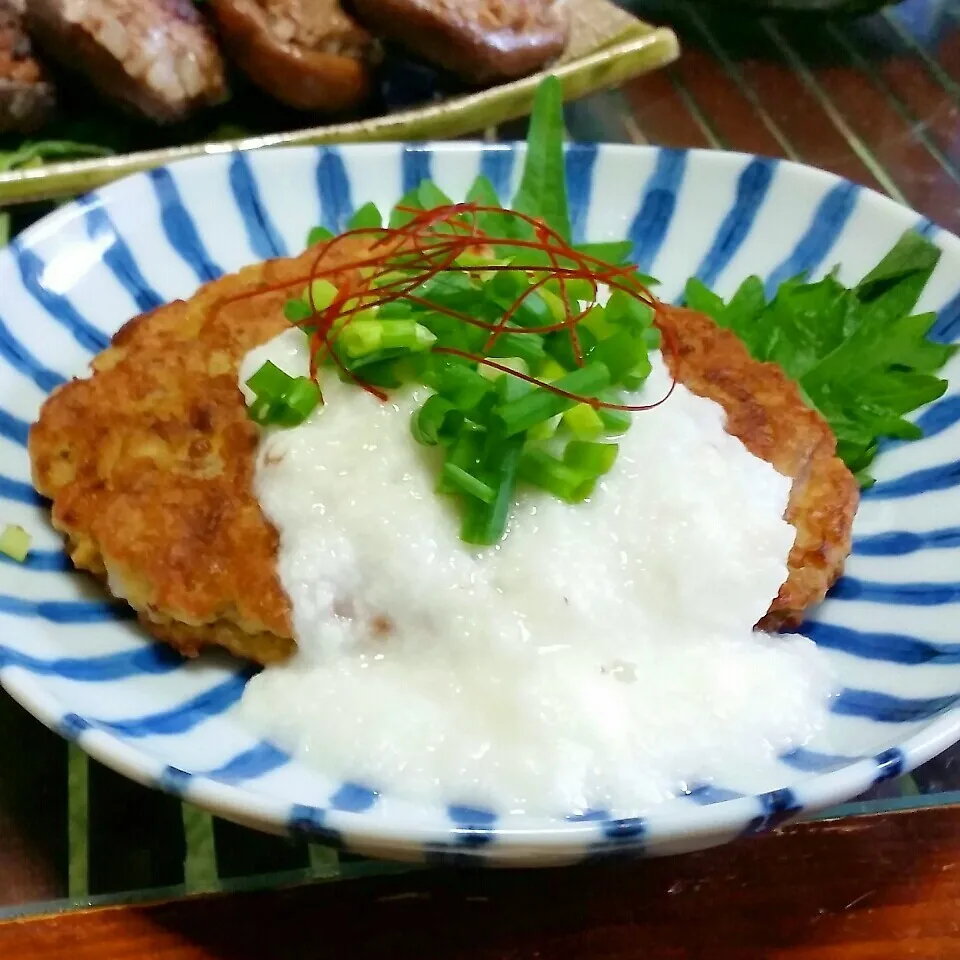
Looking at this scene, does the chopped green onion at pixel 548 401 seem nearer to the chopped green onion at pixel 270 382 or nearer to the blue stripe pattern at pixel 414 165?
the chopped green onion at pixel 270 382

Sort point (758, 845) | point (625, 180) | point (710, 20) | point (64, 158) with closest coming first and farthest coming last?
point (758, 845)
point (625, 180)
point (64, 158)
point (710, 20)

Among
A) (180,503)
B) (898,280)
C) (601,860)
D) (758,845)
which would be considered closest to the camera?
(601,860)

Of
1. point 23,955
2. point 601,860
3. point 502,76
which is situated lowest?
point 23,955

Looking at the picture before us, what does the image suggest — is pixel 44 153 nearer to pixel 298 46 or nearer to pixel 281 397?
pixel 298 46

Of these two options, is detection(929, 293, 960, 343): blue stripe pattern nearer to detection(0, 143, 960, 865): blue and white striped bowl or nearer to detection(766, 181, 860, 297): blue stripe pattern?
detection(0, 143, 960, 865): blue and white striped bowl

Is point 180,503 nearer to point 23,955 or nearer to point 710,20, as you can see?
point 23,955

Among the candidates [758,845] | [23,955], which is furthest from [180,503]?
[758,845]
